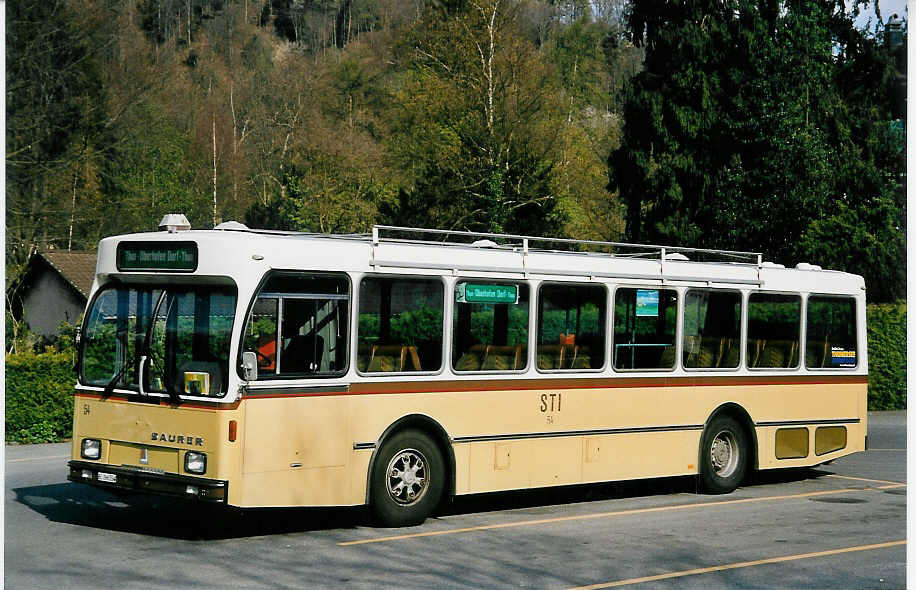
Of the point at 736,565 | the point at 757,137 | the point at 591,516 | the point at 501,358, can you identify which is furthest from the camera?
the point at 757,137

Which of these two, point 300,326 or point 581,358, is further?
point 581,358

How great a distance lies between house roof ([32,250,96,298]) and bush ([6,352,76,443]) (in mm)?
18278

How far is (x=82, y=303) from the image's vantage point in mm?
39938

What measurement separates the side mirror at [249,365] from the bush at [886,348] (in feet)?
67.7

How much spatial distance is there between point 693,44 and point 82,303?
19.6 metres

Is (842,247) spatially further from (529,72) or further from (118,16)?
(118,16)

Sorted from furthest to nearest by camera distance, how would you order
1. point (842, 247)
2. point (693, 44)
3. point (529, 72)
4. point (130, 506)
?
point (529, 72)
point (693, 44)
point (842, 247)
point (130, 506)

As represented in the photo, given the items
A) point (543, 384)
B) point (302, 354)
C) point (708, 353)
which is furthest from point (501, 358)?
point (708, 353)

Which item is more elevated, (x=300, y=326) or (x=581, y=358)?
(x=300, y=326)

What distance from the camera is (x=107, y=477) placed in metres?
11.3

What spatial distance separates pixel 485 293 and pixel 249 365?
2.97 metres

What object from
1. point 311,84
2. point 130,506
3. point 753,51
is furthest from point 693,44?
point 311,84

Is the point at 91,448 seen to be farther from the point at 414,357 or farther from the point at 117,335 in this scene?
the point at 414,357

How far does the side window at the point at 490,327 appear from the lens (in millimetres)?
12641
